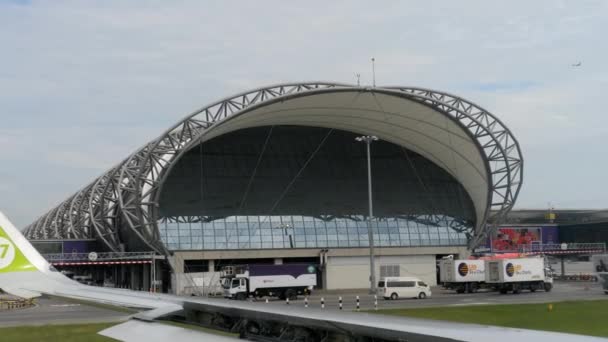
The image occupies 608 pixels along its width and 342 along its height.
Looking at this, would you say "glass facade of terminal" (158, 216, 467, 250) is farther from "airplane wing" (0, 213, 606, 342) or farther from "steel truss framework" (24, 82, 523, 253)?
"airplane wing" (0, 213, 606, 342)

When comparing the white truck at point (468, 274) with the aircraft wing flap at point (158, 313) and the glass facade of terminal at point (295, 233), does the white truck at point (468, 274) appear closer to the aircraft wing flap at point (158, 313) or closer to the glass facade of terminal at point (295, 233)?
the glass facade of terminal at point (295, 233)

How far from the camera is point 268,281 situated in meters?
55.8

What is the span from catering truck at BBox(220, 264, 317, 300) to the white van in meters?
7.44

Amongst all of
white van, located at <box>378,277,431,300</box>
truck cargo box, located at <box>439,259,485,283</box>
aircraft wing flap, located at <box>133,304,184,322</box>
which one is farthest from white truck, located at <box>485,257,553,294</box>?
aircraft wing flap, located at <box>133,304,184,322</box>

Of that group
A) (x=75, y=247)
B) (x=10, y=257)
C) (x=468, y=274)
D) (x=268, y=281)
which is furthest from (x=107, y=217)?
(x=10, y=257)

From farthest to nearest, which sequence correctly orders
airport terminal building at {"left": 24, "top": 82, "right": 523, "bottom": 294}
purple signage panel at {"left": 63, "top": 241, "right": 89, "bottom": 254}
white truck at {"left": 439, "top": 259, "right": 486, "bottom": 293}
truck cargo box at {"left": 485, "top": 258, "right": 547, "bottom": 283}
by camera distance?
purple signage panel at {"left": 63, "top": 241, "right": 89, "bottom": 254}, airport terminal building at {"left": 24, "top": 82, "right": 523, "bottom": 294}, white truck at {"left": 439, "top": 259, "right": 486, "bottom": 293}, truck cargo box at {"left": 485, "top": 258, "right": 547, "bottom": 283}

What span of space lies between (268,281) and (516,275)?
66.9ft

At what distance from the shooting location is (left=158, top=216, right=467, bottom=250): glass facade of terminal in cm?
6938

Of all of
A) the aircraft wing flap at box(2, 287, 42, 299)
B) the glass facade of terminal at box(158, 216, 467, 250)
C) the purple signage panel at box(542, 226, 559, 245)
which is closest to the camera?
the aircraft wing flap at box(2, 287, 42, 299)

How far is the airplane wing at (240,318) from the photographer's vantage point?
5551 millimetres

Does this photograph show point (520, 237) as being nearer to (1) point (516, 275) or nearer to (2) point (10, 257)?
(1) point (516, 275)

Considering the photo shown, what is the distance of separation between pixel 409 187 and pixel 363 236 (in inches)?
350

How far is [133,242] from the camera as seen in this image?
7275cm

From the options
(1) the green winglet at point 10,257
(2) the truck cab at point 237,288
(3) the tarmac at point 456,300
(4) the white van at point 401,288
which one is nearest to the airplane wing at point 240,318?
(1) the green winglet at point 10,257
